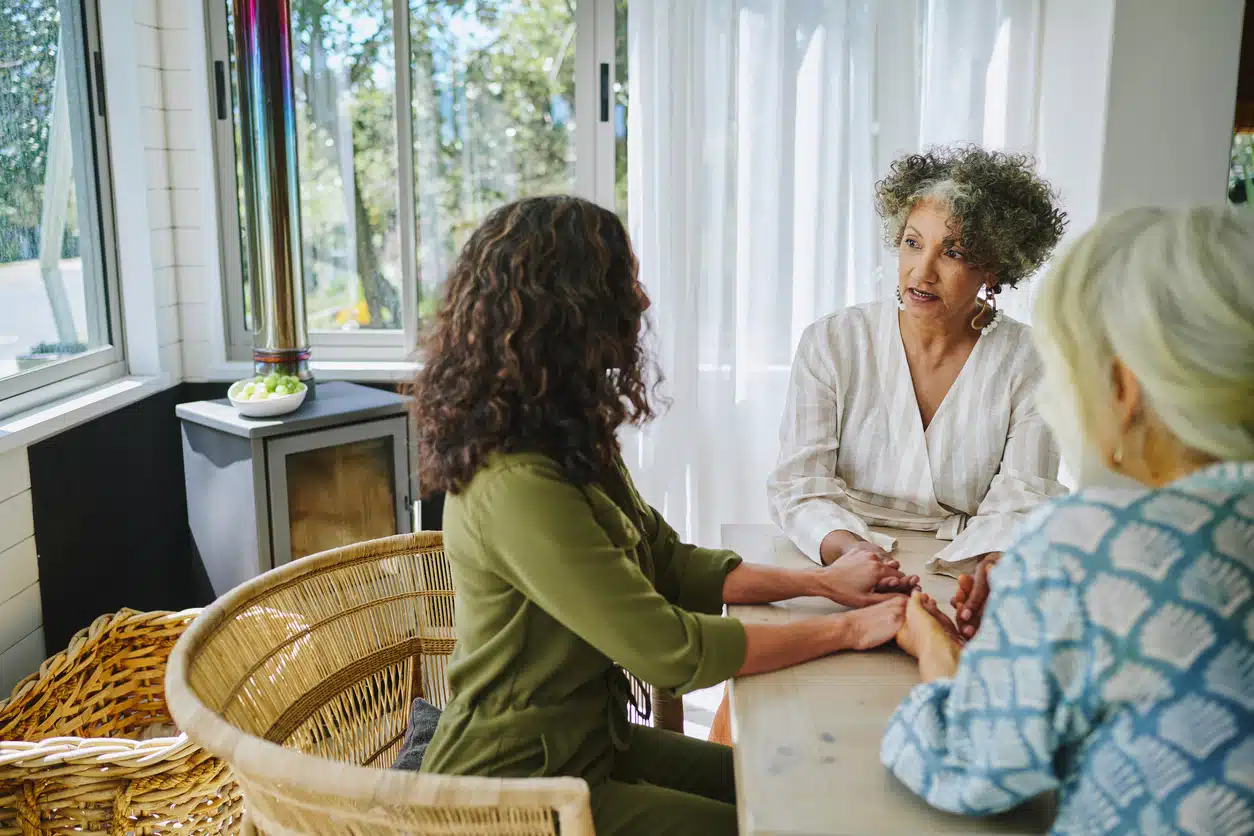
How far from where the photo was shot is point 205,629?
1.30m

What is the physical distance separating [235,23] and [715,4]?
1.24 m

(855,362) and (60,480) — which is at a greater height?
(855,362)

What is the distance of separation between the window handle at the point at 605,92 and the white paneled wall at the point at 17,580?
1.80 m

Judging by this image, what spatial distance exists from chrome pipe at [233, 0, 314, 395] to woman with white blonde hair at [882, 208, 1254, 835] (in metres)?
2.04

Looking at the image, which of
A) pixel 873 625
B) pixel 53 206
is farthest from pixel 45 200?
pixel 873 625

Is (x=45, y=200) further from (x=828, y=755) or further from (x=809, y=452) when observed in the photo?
(x=828, y=755)

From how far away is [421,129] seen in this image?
318 cm

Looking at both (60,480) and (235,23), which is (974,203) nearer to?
(235,23)

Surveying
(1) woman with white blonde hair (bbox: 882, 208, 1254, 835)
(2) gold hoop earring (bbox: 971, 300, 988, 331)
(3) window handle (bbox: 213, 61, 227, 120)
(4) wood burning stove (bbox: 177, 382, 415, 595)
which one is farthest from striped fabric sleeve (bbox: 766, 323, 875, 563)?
(3) window handle (bbox: 213, 61, 227, 120)

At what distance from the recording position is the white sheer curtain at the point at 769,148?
9.47 feet

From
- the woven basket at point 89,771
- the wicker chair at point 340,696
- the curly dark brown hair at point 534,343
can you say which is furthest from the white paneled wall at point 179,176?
the curly dark brown hair at point 534,343

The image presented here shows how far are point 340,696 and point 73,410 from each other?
131cm

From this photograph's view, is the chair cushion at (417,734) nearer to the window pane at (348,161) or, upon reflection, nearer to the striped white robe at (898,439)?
the striped white robe at (898,439)

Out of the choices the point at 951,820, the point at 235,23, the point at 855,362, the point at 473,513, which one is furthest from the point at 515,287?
the point at 235,23
